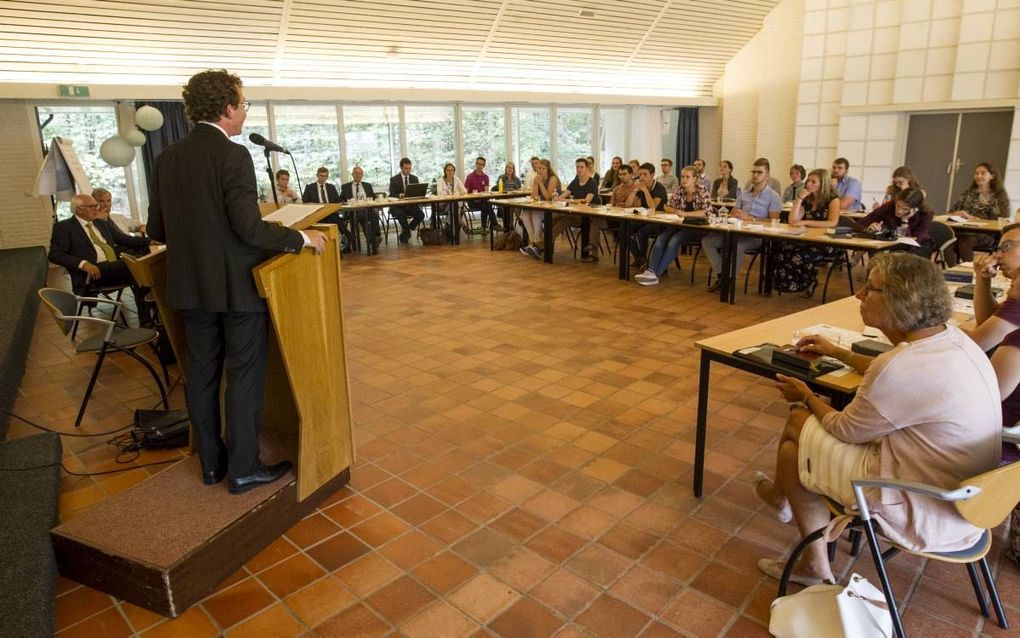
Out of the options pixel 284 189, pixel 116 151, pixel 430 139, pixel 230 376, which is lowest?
pixel 230 376

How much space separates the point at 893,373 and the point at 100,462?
136 inches

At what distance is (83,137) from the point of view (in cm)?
942

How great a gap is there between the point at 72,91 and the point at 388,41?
425cm

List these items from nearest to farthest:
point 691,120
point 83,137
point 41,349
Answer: point 41,349 → point 83,137 → point 691,120

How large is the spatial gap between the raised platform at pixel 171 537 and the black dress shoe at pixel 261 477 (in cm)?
2

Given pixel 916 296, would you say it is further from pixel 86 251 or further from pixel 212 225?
pixel 86 251

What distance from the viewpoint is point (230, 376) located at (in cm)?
241

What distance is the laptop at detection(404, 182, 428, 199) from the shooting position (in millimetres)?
10016

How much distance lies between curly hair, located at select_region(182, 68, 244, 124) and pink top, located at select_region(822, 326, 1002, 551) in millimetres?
2245

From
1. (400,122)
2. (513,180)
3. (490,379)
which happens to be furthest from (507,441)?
(400,122)

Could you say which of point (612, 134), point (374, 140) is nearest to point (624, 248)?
point (374, 140)

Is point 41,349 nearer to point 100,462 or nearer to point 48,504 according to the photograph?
point 100,462

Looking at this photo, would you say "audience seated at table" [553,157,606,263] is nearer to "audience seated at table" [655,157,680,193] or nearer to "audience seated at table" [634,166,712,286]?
"audience seated at table" [634,166,712,286]

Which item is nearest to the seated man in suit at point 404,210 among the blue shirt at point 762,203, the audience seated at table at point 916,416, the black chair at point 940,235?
the blue shirt at point 762,203
